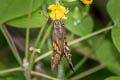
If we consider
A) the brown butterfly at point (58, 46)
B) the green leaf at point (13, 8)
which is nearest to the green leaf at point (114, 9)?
the brown butterfly at point (58, 46)

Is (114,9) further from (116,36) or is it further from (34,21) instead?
(34,21)

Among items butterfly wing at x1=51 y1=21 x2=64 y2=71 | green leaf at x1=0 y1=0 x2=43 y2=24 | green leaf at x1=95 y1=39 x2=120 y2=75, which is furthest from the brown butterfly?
green leaf at x1=95 y1=39 x2=120 y2=75

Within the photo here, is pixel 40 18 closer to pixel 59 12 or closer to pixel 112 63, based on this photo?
pixel 59 12

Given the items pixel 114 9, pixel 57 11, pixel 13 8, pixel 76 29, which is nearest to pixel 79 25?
pixel 76 29

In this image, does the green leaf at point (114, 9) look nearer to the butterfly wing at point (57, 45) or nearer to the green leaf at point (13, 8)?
the butterfly wing at point (57, 45)

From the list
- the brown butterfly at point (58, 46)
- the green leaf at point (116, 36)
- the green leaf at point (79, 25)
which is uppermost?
the green leaf at point (116, 36)

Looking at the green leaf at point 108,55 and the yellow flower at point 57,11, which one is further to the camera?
the green leaf at point 108,55
